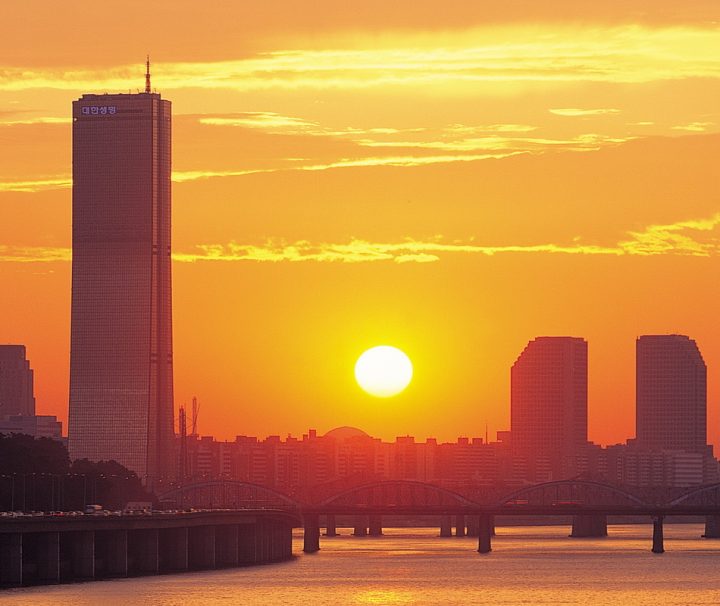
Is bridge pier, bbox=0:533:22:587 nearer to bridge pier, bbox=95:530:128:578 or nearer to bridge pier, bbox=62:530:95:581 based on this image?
bridge pier, bbox=62:530:95:581

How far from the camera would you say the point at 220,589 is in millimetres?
181125

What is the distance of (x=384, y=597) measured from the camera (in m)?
180

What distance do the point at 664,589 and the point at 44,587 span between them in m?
54.0

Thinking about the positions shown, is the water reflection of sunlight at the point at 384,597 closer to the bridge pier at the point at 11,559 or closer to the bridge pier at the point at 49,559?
the bridge pier at the point at 49,559

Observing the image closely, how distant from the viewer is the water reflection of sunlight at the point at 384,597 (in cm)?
17320

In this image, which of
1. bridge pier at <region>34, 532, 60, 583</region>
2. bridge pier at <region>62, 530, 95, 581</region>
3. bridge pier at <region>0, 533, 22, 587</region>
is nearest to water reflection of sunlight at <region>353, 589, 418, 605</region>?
bridge pier at <region>62, 530, 95, 581</region>

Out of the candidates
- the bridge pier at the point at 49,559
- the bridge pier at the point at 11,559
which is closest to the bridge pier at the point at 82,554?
the bridge pier at the point at 49,559

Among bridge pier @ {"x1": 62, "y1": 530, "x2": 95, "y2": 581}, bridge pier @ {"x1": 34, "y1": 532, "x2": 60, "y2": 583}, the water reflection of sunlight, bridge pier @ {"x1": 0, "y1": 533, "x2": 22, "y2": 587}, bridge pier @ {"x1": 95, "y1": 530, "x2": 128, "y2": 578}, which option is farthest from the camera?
bridge pier @ {"x1": 95, "y1": 530, "x2": 128, "y2": 578}

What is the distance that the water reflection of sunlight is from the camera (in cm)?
17320

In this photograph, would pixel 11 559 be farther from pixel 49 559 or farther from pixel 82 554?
pixel 82 554

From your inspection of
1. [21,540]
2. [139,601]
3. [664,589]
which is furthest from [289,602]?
[664,589]

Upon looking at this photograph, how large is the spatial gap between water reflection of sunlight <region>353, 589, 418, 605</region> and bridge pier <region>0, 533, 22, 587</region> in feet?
87.7

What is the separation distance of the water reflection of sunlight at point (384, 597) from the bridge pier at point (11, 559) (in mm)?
26731

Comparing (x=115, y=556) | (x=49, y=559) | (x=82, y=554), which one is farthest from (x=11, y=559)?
(x=115, y=556)
